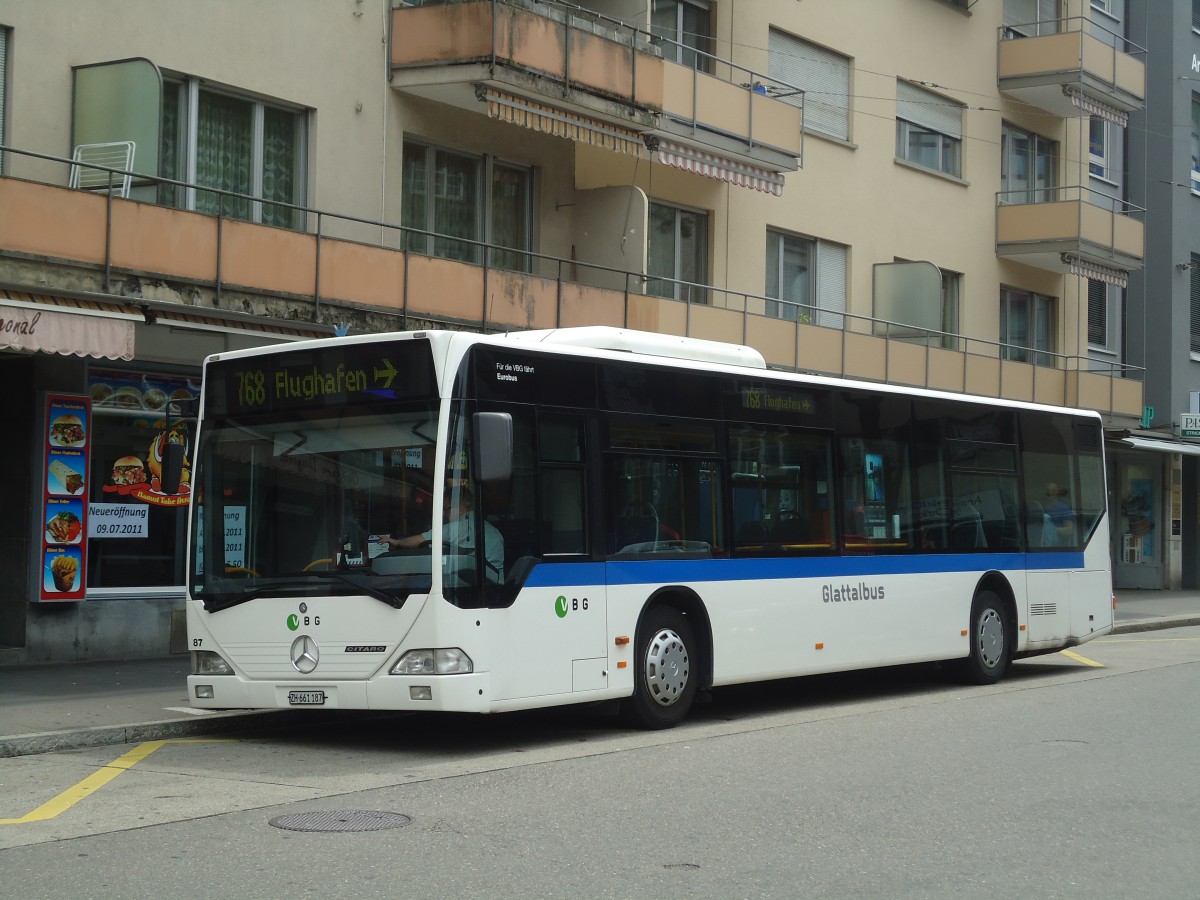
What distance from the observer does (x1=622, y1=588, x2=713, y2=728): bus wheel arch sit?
11.8 metres

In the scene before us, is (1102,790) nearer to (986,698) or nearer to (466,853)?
(466,853)

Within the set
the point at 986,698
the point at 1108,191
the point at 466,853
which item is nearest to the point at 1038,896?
the point at 466,853

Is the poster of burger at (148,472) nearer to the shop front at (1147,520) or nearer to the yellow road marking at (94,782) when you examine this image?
the yellow road marking at (94,782)

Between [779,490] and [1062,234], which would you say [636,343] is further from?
[1062,234]

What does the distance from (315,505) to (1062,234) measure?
80.1 ft

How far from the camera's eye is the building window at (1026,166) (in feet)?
108

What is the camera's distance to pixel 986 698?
14.7 m

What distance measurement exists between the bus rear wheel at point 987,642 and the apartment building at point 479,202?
670cm

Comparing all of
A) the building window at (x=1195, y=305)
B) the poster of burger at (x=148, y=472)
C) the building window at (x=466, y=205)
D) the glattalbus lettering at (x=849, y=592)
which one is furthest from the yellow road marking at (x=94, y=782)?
the building window at (x=1195, y=305)

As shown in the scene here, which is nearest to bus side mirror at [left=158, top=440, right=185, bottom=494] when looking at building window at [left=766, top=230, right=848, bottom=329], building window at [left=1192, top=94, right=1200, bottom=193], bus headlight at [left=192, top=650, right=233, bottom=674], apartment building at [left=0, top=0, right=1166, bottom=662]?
apartment building at [left=0, top=0, right=1166, bottom=662]

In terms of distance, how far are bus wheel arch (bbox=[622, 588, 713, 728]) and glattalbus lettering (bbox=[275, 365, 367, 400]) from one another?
2882 mm

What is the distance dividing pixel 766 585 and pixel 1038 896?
6.79m

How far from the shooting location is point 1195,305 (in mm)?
37781

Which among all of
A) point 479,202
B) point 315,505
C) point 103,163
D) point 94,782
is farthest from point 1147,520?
point 94,782
